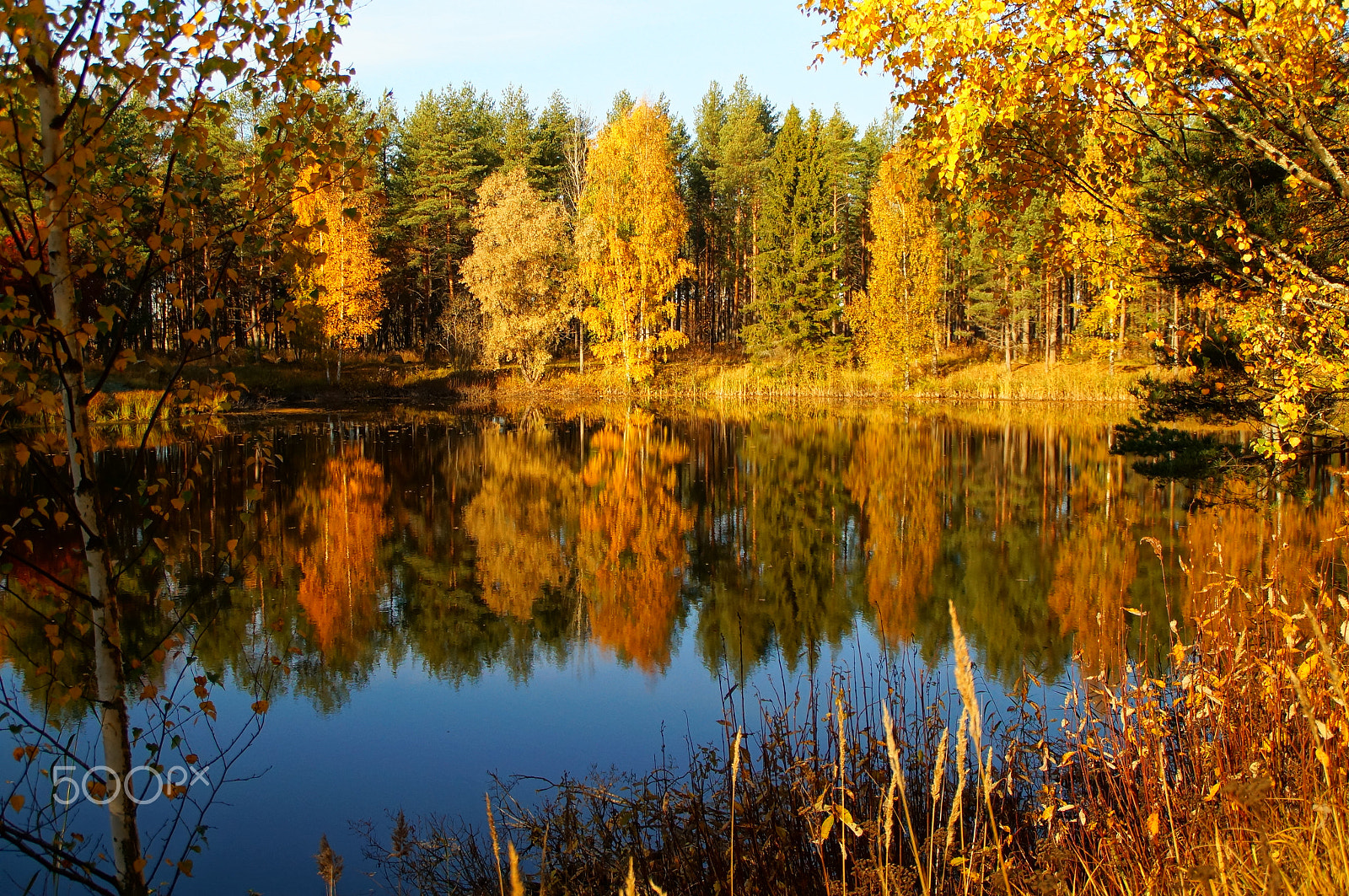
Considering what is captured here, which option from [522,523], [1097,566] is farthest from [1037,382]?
[522,523]

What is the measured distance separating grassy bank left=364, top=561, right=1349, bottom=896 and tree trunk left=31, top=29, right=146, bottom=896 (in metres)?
1.20

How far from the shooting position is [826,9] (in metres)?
5.27

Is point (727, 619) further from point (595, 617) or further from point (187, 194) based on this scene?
point (187, 194)

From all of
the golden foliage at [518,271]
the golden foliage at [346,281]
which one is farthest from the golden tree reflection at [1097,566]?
the golden foliage at [346,281]

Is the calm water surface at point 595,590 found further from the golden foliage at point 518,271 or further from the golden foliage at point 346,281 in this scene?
the golden foliage at point 518,271

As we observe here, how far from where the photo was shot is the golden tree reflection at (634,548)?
9180mm

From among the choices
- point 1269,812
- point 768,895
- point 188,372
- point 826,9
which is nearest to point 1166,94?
point 826,9

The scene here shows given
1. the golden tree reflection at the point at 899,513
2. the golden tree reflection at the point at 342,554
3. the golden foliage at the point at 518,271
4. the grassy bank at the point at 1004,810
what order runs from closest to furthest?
the grassy bank at the point at 1004,810 < the golden tree reflection at the point at 342,554 < the golden tree reflection at the point at 899,513 < the golden foliage at the point at 518,271

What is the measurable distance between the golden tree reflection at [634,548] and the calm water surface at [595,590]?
6 centimetres

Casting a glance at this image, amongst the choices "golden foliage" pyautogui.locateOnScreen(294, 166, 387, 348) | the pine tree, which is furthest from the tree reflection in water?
the pine tree

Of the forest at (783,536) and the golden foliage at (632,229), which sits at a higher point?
the golden foliage at (632,229)
